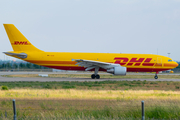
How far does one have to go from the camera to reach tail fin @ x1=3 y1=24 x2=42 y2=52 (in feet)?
99.7

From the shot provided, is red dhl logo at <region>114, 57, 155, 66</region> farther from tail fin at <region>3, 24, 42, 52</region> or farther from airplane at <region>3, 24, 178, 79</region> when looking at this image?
tail fin at <region>3, 24, 42, 52</region>

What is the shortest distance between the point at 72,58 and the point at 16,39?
7572 millimetres

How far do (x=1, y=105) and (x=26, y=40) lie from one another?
21219 millimetres

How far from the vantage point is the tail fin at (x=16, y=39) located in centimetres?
3039

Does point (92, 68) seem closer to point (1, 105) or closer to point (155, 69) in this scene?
point (155, 69)

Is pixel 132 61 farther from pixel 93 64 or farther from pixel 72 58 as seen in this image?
pixel 72 58

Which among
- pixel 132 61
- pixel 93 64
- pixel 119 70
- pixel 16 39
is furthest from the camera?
pixel 132 61

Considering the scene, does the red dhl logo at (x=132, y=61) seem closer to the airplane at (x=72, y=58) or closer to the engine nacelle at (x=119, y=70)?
the airplane at (x=72, y=58)

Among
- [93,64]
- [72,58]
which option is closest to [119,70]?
[93,64]

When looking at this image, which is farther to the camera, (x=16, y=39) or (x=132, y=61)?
(x=132, y=61)

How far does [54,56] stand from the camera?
3055 centimetres

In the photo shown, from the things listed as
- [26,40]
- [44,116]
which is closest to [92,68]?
[26,40]

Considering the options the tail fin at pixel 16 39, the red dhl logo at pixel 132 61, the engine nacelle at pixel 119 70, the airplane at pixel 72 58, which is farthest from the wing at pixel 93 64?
the tail fin at pixel 16 39

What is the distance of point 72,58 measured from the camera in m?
30.6
